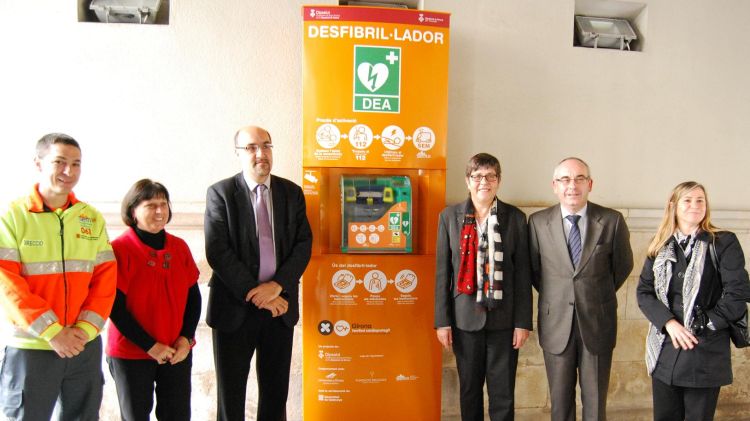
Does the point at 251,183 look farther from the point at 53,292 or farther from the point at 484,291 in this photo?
the point at 484,291

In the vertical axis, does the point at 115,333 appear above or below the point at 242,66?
below

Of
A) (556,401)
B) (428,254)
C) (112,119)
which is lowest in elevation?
(556,401)

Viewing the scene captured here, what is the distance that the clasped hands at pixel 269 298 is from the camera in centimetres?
210

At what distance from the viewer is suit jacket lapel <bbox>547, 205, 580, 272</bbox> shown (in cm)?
218

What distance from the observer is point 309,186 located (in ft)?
8.07

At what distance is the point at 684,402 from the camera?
209 centimetres

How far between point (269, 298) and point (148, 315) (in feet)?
1.65

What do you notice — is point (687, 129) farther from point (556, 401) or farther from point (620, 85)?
point (556, 401)

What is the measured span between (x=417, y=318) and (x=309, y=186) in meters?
0.94

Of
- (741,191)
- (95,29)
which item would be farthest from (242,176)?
(741,191)

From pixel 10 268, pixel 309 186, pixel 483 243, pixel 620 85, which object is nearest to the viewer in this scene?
pixel 10 268

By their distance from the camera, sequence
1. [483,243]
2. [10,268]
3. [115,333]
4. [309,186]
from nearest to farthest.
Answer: [10,268]
[115,333]
[483,243]
[309,186]

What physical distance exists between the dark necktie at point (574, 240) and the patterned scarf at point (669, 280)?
34 centimetres

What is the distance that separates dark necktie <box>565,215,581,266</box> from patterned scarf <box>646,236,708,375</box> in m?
0.34
